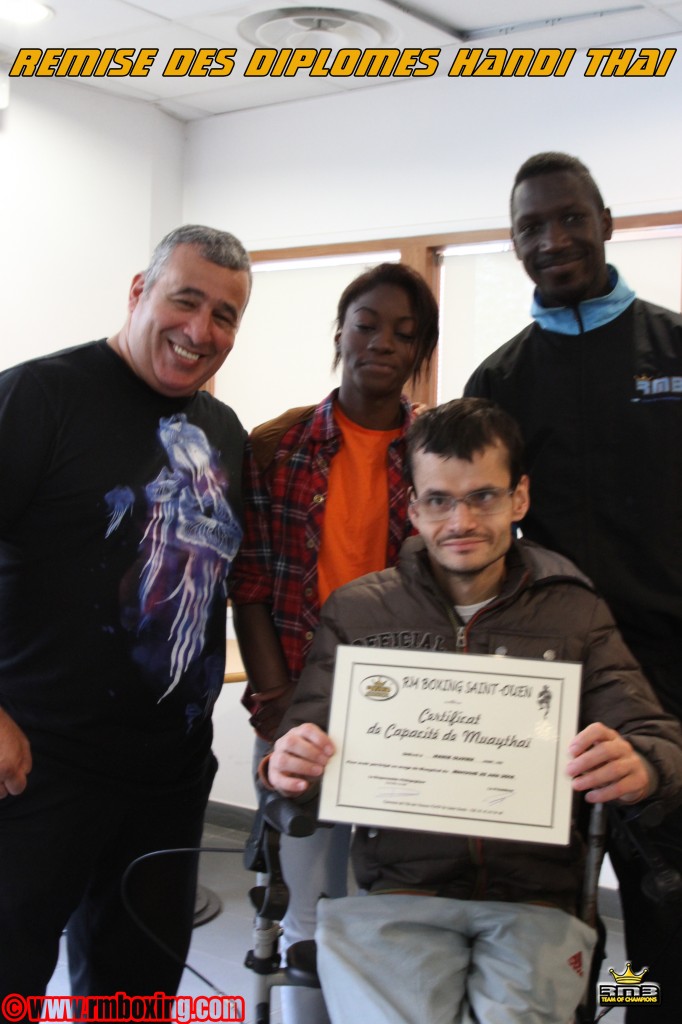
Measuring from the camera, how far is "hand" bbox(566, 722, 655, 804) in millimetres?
1701

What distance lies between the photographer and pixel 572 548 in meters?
2.29

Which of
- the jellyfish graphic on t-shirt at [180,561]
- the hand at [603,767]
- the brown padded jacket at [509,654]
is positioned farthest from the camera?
the jellyfish graphic on t-shirt at [180,561]

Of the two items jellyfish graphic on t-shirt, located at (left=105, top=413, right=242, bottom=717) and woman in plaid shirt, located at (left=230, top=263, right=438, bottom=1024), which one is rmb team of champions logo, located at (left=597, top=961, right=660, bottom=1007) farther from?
jellyfish graphic on t-shirt, located at (left=105, top=413, right=242, bottom=717)

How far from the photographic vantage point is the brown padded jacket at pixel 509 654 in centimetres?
187

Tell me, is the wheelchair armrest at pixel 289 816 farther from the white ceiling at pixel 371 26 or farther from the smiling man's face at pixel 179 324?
the white ceiling at pixel 371 26

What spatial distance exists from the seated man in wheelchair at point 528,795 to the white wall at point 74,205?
3048 mm

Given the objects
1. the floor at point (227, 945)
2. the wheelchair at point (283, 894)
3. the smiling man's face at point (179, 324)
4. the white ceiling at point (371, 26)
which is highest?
the white ceiling at point (371, 26)

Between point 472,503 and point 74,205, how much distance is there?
3.45m

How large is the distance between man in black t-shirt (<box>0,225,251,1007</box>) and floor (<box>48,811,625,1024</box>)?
2.92ft

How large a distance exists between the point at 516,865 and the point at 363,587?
0.58 metres

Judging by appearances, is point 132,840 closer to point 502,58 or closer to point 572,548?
point 572,548

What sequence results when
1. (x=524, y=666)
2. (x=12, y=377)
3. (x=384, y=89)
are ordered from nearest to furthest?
(x=524, y=666)
(x=12, y=377)
(x=384, y=89)

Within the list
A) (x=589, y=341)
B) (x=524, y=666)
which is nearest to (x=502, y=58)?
(x=589, y=341)

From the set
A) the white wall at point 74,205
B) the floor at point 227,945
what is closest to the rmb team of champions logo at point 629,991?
the floor at point 227,945
